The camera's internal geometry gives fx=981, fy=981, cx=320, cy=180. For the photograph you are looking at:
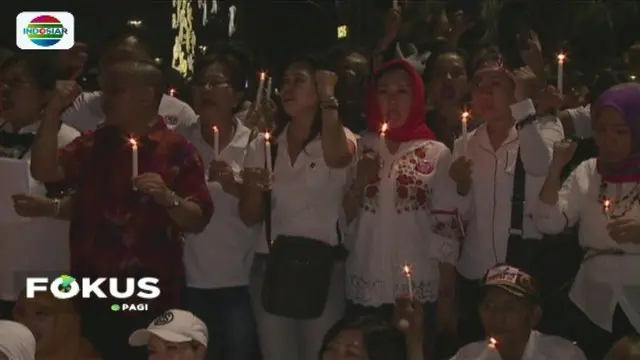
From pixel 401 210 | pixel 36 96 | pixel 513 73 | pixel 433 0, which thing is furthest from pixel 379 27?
pixel 36 96

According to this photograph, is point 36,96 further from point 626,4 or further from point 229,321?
point 626,4

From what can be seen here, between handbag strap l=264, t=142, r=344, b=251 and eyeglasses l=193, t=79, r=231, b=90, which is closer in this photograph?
handbag strap l=264, t=142, r=344, b=251

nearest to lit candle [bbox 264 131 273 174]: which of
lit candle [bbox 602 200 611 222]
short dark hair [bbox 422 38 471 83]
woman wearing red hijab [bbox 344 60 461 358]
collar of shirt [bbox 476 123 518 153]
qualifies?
woman wearing red hijab [bbox 344 60 461 358]

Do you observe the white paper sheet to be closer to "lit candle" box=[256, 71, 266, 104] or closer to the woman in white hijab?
the woman in white hijab

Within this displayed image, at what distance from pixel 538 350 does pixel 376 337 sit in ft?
1.44

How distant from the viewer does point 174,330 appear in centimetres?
226

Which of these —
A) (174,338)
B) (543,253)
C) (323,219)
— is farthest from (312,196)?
(543,253)

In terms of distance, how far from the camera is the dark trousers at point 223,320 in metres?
2.57

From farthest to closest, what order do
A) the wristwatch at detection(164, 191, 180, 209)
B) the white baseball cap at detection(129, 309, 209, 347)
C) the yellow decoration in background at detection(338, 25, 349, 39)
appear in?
the yellow decoration in background at detection(338, 25, 349, 39), the wristwatch at detection(164, 191, 180, 209), the white baseball cap at detection(129, 309, 209, 347)

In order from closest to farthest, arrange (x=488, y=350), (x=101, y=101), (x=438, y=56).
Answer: (x=488, y=350)
(x=101, y=101)
(x=438, y=56)

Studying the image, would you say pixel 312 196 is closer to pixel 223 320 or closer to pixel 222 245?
pixel 222 245

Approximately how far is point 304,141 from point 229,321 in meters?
0.51

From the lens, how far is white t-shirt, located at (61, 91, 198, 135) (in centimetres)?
272

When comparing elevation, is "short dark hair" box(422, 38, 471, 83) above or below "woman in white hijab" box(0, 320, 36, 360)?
above
